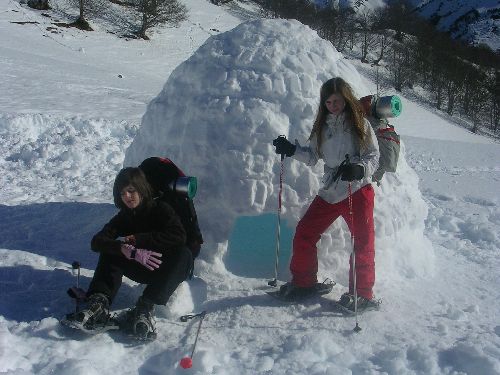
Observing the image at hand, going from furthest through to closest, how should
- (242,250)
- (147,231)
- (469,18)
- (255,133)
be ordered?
1. (469,18)
2. (242,250)
3. (255,133)
4. (147,231)

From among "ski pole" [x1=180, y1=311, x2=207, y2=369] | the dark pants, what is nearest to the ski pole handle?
"ski pole" [x1=180, y1=311, x2=207, y2=369]

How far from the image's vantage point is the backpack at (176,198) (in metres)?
2.94

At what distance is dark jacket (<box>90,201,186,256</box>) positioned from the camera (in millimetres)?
2609

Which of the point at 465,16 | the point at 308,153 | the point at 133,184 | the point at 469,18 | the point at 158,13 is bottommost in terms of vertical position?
the point at 133,184

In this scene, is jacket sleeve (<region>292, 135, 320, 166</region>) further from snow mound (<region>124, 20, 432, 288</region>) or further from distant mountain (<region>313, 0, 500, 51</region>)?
distant mountain (<region>313, 0, 500, 51</region>)

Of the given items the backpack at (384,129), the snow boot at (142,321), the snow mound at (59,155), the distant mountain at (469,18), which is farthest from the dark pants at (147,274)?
the distant mountain at (469,18)

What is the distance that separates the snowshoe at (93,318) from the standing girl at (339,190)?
3.55 feet

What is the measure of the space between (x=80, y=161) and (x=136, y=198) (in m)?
3.50

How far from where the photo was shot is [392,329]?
2.81 meters

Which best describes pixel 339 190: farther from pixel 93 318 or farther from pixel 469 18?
pixel 469 18

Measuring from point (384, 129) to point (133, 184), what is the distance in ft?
5.20

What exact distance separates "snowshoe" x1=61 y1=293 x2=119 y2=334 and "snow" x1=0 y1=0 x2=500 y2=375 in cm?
7

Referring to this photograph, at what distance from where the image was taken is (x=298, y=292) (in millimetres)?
3096

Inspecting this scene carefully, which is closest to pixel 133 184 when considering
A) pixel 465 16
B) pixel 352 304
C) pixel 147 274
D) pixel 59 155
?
pixel 147 274
